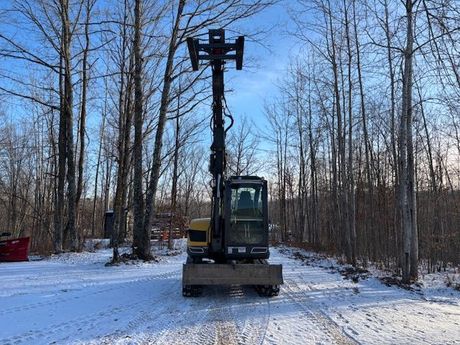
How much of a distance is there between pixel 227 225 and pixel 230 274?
41.5 inches

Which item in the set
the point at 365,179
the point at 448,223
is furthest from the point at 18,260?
the point at 448,223

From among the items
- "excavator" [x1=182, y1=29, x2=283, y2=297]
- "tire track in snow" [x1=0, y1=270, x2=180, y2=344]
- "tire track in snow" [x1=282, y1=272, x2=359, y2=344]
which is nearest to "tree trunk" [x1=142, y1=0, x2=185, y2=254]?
"excavator" [x1=182, y1=29, x2=283, y2=297]

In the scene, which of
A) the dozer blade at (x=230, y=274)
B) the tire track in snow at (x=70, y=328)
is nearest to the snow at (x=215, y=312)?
the tire track in snow at (x=70, y=328)

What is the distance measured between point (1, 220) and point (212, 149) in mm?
60292

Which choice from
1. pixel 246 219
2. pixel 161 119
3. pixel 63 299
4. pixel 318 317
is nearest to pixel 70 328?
pixel 63 299

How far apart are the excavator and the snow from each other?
454 millimetres

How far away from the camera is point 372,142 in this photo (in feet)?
98.6

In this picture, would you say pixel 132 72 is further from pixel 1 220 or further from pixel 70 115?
pixel 1 220

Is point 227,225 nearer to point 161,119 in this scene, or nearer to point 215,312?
point 215,312

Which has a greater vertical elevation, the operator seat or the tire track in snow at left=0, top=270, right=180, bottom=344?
the operator seat

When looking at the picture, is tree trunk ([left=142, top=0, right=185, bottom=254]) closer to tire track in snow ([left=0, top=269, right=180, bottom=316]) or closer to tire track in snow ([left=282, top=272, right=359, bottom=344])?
tire track in snow ([left=0, top=269, right=180, bottom=316])

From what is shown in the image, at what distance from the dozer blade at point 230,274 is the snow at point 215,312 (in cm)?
41

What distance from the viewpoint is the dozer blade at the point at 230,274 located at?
363 inches

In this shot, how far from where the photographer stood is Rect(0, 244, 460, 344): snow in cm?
620
